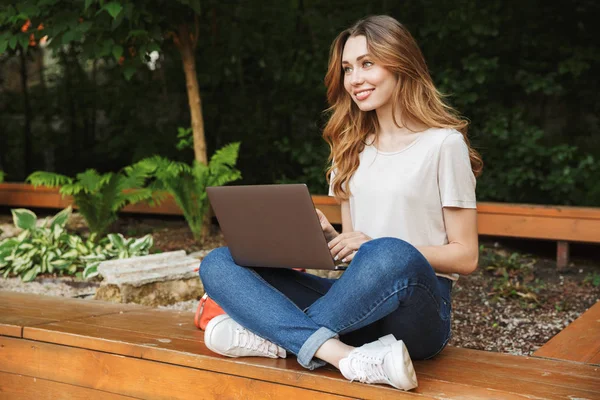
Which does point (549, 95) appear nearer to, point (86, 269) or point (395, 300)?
point (86, 269)

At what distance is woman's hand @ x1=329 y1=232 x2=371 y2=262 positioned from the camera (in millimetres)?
2320

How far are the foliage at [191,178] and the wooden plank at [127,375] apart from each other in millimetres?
2988

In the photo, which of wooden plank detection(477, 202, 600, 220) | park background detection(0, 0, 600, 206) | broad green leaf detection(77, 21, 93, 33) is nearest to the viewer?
broad green leaf detection(77, 21, 93, 33)

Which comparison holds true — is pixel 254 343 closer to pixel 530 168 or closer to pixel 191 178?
pixel 191 178

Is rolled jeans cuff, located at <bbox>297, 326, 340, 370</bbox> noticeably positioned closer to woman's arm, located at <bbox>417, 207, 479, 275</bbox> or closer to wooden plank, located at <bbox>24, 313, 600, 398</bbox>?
wooden plank, located at <bbox>24, 313, 600, 398</bbox>

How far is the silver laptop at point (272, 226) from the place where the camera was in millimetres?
2188

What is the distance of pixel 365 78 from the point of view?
253 centimetres

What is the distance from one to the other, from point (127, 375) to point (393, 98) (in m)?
1.25

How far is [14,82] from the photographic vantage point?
1024 cm

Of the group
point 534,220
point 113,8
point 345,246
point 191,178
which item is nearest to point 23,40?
point 113,8

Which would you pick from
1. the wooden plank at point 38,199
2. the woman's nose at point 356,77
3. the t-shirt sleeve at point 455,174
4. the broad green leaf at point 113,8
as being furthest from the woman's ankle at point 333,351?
the wooden plank at point 38,199

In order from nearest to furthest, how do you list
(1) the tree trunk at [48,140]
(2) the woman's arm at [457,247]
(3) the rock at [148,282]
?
(2) the woman's arm at [457,247] → (3) the rock at [148,282] → (1) the tree trunk at [48,140]

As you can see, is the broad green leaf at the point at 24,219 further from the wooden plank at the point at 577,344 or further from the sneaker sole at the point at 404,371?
the sneaker sole at the point at 404,371

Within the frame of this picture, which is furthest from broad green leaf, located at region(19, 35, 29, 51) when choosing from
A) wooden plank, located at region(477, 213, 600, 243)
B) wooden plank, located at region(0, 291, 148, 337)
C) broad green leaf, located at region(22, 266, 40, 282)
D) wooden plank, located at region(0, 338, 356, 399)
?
wooden plank, located at region(477, 213, 600, 243)
